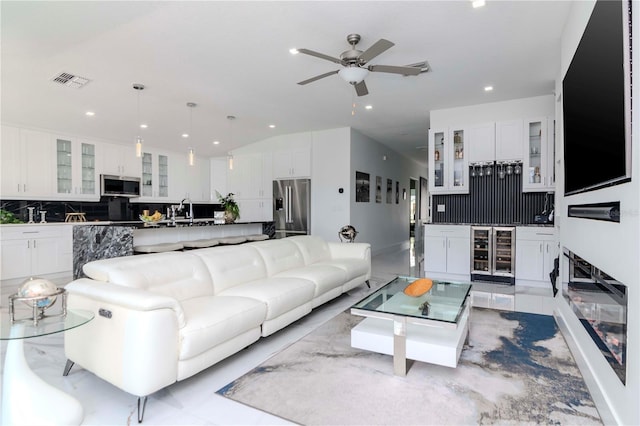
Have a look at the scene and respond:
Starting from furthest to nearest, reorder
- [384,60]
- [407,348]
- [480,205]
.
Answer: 1. [480,205]
2. [384,60]
3. [407,348]

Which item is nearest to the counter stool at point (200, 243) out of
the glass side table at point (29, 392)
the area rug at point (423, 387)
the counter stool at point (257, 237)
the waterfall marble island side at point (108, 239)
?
the waterfall marble island side at point (108, 239)

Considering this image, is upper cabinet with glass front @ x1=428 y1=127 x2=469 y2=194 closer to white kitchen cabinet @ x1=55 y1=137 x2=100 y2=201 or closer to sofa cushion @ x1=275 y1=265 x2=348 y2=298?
sofa cushion @ x1=275 y1=265 x2=348 y2=298

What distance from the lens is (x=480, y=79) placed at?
457cm

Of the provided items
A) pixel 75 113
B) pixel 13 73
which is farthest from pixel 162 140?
pixel 13 73

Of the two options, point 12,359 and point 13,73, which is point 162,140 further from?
point 12,359

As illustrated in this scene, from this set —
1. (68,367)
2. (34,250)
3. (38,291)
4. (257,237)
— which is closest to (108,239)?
(68,367)

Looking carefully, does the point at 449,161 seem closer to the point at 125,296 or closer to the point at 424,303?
the point at 424,303

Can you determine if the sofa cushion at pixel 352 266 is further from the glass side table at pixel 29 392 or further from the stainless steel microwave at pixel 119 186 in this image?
the stainless steel microwave at pixel 119 186

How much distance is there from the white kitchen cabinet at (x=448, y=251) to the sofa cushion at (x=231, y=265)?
3306 mm

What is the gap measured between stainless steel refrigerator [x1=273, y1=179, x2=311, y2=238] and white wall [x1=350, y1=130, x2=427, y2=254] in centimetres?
107

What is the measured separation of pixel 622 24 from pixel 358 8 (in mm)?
2013

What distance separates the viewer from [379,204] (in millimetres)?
8703

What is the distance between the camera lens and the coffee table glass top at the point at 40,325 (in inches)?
60.8

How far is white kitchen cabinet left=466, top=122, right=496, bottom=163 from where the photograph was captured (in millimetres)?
5551
